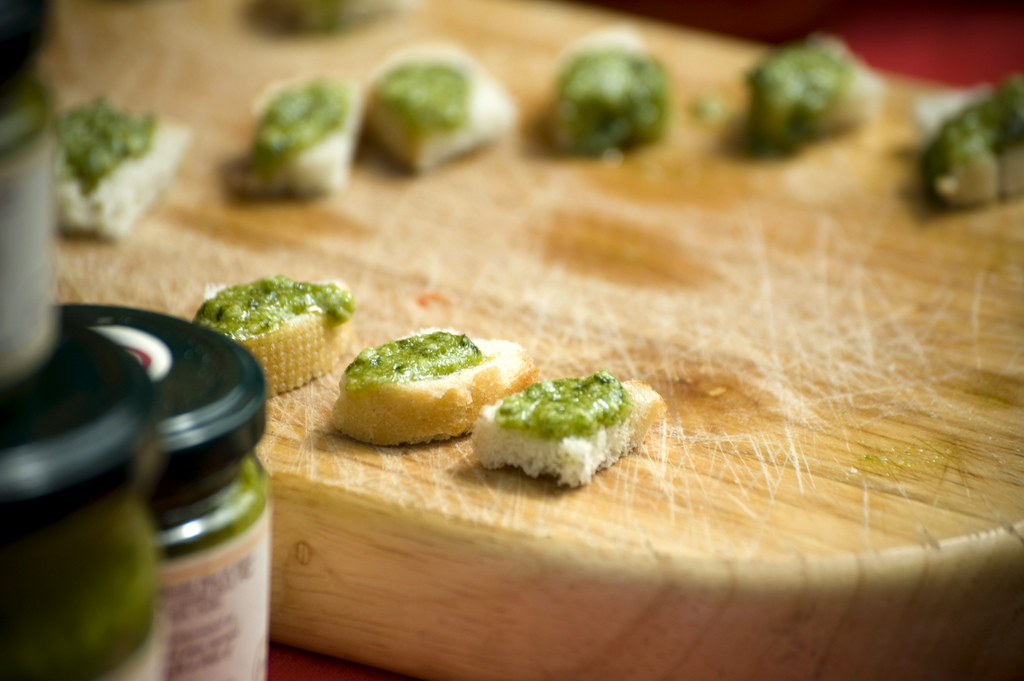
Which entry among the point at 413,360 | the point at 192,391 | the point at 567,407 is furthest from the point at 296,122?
the point at 192,391

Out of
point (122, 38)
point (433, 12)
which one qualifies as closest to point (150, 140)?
point (122, 38)

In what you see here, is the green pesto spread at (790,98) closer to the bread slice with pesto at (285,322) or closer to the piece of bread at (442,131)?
the piece of bread at (442,131)

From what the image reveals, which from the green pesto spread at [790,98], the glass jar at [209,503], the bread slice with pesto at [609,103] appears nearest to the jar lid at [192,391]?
the glass jar at [209,503]

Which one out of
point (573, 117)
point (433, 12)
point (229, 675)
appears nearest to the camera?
point (229, 675)

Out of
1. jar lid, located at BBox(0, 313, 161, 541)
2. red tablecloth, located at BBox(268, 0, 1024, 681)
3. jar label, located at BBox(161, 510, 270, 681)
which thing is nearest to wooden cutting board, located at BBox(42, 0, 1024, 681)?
jar label, located at BBox(161, 510, 270, 681)

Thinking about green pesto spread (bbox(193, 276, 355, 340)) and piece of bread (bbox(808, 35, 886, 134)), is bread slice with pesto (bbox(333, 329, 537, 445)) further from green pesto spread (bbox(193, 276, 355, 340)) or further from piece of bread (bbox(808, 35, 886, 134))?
piece of bread (bbox(808, 35, 886, 134))

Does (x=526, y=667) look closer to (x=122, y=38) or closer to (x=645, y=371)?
(x=645, y=371)
